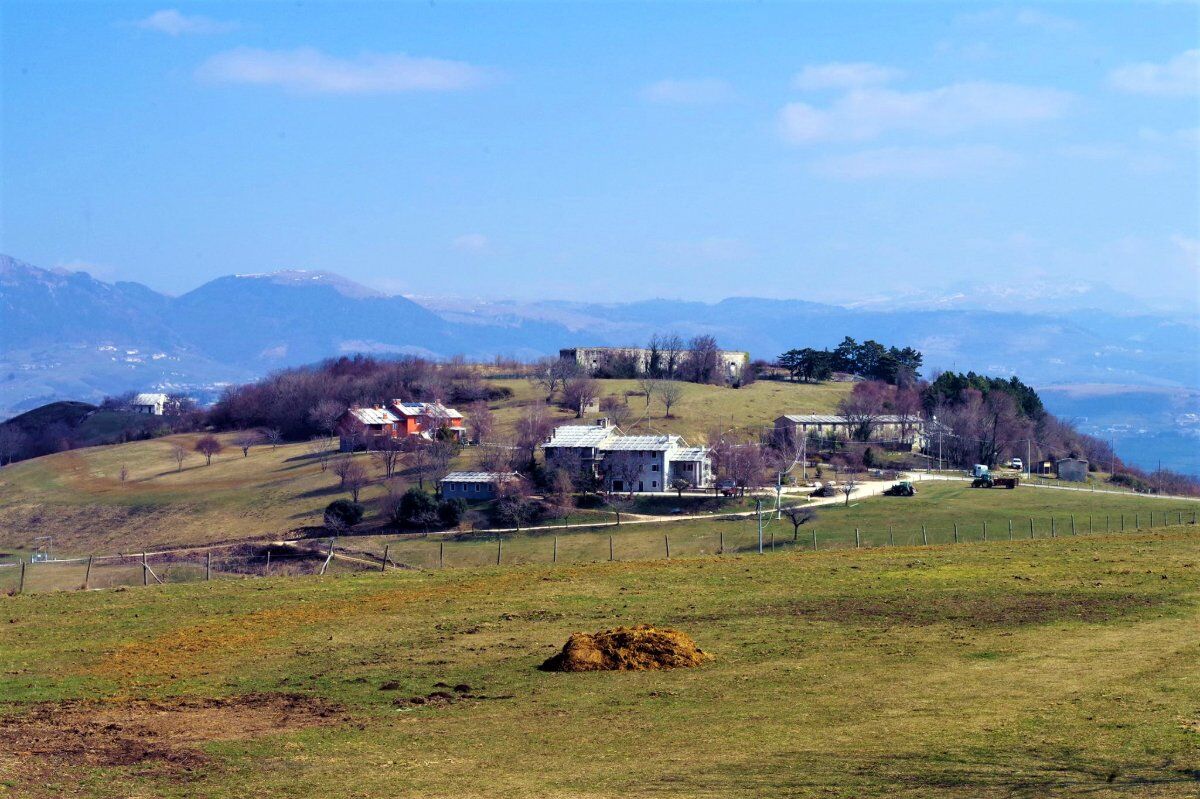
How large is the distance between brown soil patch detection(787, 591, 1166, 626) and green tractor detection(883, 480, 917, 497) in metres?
55.8

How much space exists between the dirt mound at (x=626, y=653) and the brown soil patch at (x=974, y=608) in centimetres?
614

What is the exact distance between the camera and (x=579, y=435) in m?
111

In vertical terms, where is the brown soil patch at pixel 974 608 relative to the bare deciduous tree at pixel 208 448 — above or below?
below

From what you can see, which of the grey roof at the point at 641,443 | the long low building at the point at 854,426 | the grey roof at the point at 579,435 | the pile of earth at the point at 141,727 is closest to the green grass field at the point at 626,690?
the pile of earth at the point at 141,727

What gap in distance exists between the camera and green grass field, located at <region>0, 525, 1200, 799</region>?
17.7 m

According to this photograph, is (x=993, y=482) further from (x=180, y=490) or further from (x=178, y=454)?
(x=178, y=454)

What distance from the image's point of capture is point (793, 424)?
408 feet

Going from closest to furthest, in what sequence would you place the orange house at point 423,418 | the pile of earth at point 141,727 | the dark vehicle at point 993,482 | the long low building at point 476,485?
the pile of earth at point 141,727 < the dark vehicle at point 993,482 < the long low building at point 476,485 < the orange house at point 423,418

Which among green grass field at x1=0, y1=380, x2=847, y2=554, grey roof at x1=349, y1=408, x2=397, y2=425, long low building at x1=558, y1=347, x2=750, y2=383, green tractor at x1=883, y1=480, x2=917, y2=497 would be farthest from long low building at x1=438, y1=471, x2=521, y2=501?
long low building at x1=558, y1=347, x2=750, y2=383

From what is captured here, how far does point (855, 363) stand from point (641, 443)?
83.1m

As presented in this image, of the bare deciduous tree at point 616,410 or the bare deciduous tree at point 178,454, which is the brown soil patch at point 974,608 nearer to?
the bare deciduous tree at point 616,410

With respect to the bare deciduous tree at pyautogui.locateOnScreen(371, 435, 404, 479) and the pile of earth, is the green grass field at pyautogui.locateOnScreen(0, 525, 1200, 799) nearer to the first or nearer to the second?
the pile of earth

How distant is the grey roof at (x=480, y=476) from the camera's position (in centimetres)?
9856

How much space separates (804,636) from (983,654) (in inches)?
173
